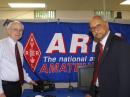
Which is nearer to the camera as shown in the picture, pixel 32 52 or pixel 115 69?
pixel 115 69

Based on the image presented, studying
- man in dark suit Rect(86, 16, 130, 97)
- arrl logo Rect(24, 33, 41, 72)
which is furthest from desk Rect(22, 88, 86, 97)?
man in dark suit Rect(86, 16, 130, 97)

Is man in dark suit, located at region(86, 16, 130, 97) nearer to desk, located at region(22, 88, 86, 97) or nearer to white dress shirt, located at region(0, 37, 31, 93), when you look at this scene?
desk, located at region(22, 88, 86, 97)

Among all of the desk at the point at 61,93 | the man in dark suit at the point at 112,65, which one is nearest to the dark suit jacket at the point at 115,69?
the man in dark suit at the point at 112,65

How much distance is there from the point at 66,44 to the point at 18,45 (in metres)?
0.75

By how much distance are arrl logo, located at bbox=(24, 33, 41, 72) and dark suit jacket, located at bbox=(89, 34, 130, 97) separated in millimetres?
1536

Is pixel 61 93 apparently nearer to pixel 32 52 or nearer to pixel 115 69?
pixel 32 52

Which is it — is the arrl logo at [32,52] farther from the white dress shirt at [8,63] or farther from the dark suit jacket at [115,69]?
the dark suit jacket at [115,69]

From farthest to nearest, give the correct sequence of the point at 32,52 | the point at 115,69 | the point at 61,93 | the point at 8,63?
the point at 32,52 < the point at 61,93 < the point at 8,63 < the point at 115,69

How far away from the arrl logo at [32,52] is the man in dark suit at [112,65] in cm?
145

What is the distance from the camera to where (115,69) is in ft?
7.79

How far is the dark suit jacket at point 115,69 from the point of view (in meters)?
2.28

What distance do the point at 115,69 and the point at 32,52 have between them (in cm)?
174

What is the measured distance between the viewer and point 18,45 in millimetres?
3510

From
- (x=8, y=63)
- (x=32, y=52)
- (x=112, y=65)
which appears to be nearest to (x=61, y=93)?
(x=32, y=52)
